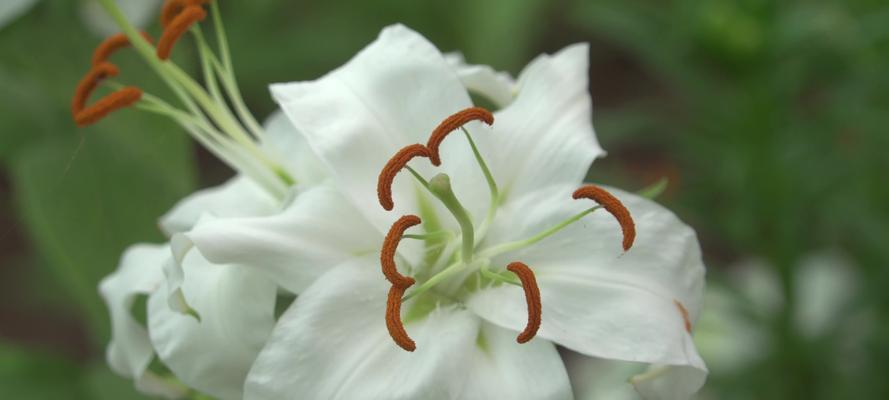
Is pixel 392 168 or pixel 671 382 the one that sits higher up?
pixel 392 168

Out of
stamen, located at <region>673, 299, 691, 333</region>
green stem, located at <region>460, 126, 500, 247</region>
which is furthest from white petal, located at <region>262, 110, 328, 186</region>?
stamen, located at <region>673, 299, 691, 333</region>

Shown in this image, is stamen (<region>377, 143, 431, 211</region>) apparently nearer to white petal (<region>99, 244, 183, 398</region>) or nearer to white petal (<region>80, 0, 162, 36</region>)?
white petal (<region>99, 244, 183, 398</region>)

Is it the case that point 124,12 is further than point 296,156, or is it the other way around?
point 124,12

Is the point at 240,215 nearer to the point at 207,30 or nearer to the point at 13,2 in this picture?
the point at 13,2

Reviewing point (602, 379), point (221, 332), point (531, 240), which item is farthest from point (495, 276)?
point (602, 379)

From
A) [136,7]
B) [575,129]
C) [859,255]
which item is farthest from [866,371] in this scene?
Result: [136,7]

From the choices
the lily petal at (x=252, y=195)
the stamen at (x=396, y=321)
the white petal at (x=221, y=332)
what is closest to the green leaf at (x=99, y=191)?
the lily petal at (x=252, y=195)

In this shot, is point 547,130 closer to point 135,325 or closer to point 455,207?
point 455,207
